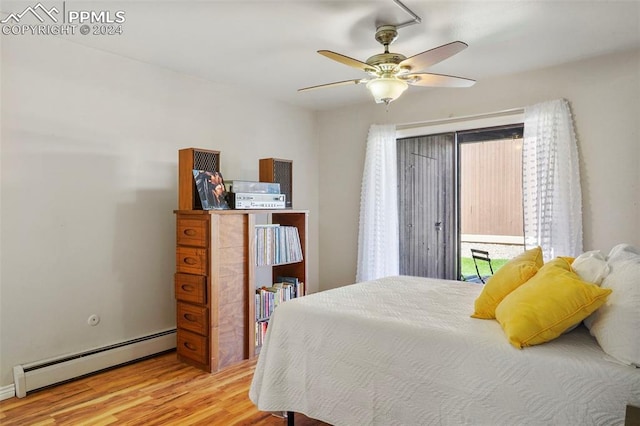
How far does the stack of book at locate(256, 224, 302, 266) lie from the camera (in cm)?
342

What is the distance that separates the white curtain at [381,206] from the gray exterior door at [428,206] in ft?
0.54

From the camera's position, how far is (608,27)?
266 centimetres

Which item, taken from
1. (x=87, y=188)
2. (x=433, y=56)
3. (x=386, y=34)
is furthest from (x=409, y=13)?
(x=87, y=188)

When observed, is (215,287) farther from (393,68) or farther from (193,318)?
(393,68)

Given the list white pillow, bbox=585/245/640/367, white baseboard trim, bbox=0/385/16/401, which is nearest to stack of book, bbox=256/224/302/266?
white baseboard trim, bbox=0/385/16/401

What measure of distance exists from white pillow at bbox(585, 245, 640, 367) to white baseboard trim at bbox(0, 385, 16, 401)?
3181 mm

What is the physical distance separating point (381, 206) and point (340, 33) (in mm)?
2055

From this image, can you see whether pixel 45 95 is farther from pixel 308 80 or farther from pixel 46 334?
pixel 308 80

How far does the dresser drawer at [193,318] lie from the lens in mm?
3000

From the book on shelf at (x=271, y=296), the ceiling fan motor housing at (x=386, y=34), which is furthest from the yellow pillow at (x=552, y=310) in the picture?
the book on shelf at (x=271, y=296)

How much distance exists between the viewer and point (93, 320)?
297 cm

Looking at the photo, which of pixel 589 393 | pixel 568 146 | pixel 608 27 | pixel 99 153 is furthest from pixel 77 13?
pixel 568 146

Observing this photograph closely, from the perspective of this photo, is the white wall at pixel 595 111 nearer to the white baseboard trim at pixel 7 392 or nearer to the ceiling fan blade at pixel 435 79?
the ceiling fan blade at pixel 435 79

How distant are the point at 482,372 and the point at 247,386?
5.68 feet
